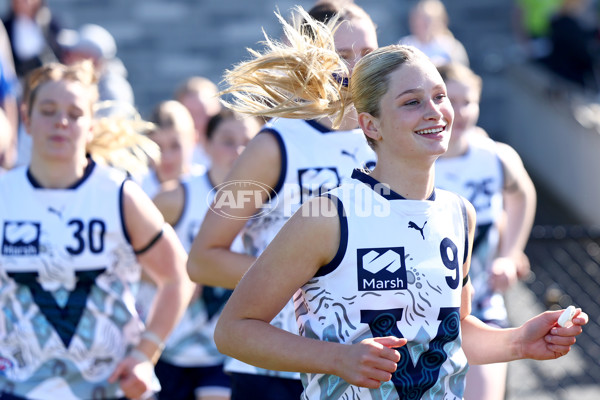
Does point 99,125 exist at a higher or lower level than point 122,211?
higher

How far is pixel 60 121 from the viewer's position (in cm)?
368

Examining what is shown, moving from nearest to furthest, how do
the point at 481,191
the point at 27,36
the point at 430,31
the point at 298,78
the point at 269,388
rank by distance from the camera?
the point at 298,78 < the point at 269,388 < the point at 481,191 < the point at 27,36 < the point at 430,31

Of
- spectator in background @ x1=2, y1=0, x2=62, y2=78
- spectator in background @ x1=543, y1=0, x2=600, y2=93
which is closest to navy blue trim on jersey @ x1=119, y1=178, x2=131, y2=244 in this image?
spectator in background @ x1=2, y1=0, x2=62, y2=78

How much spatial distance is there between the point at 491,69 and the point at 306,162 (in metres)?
9.78

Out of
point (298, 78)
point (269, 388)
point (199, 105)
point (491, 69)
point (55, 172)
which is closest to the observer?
point (298, 78)

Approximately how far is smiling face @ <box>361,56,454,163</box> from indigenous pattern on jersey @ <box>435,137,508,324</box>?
6.78 ft

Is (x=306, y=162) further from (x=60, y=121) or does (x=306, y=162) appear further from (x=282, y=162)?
(x=60, y=121)

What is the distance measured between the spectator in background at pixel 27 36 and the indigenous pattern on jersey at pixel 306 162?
4507 millimetres

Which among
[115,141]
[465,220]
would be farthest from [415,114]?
[115,141]

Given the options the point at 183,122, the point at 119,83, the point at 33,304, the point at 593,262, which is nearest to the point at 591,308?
the point at 593,262

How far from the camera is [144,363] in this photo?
370 centimetres

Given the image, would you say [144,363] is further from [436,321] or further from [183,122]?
[183,122]

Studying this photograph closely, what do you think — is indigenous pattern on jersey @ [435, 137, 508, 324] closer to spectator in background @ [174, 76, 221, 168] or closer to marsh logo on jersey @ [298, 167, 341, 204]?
Answer: marsh logo on jersey @ [298, 167, 341, 204]

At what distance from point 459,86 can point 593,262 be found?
77.7 inches
